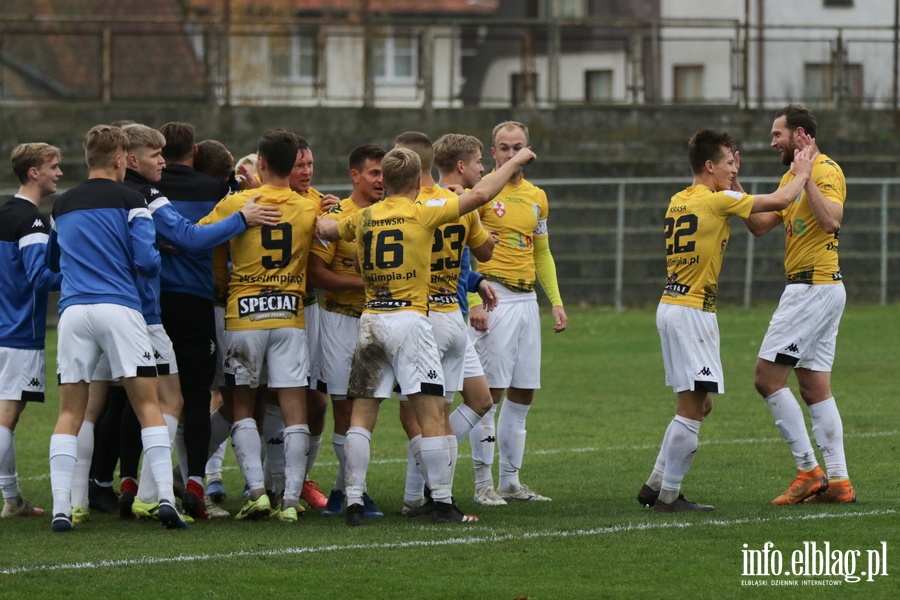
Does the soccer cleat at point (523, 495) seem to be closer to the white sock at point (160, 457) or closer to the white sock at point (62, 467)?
the white sock at point (160, 457)

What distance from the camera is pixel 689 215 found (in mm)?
8367

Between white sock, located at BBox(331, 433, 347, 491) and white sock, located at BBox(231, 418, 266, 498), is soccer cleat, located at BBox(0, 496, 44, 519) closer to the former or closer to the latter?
white sock, located at BBox(231, 418, 266, 498)

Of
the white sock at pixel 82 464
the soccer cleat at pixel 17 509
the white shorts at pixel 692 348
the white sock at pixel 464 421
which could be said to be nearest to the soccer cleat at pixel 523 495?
the white sock at pixel 464 421

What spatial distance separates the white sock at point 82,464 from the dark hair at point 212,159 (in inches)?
73.6

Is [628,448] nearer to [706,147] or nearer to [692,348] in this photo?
[692,348]

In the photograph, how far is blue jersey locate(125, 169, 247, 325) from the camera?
810 centimetres

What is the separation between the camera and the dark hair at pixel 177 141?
867 centimetres

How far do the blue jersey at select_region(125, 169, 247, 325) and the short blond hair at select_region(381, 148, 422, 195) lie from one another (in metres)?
0.95

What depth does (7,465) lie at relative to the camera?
28.1 ft

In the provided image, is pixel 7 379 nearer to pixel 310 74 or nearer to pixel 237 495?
pixel 237 495

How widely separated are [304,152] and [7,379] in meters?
2.38

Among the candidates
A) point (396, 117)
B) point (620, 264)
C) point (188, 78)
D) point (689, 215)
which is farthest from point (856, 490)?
point (188, 78)

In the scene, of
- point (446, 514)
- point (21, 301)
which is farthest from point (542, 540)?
point (21, 301)

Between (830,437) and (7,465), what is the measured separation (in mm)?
5314
